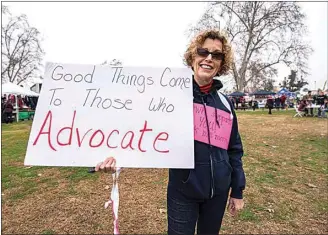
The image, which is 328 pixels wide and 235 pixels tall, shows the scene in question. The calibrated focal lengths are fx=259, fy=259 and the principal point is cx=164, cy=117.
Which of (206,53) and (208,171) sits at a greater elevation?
(206,53)

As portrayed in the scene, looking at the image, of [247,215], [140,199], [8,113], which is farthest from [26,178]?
[8,113]

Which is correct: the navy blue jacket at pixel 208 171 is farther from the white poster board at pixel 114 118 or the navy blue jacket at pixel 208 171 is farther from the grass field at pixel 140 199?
the grass field at pixel 140 199

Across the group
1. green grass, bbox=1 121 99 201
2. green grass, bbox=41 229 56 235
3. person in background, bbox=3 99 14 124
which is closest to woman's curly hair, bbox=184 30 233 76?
green grass, bbox=41 229 56 235

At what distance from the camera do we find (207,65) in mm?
1524

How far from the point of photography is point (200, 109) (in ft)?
4.98

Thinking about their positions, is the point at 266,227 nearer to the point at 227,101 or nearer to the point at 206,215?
the point at 206,215

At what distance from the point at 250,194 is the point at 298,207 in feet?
A: 1.94

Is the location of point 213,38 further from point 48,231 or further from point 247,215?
point 48,231

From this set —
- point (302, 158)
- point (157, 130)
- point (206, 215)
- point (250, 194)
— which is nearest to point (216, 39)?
point (157, 130)

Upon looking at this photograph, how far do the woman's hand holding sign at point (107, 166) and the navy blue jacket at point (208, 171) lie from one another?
373 mm

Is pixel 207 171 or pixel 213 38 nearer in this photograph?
pixel 207 171

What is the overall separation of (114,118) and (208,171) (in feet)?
1.97

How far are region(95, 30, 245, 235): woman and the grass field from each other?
4.31 feet

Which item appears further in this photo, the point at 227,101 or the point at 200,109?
the point at 227,101
